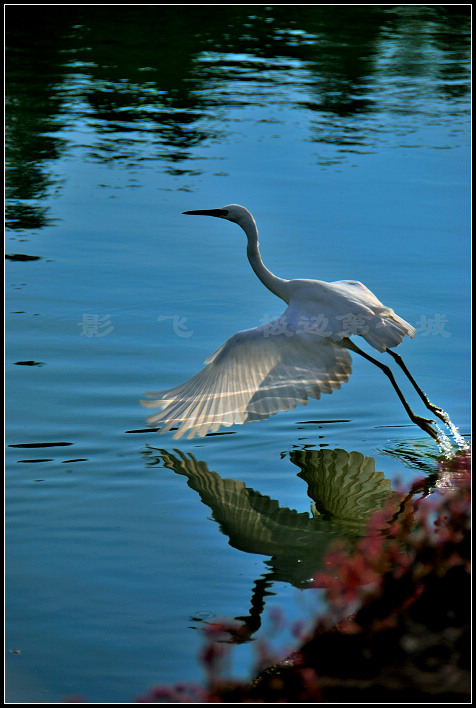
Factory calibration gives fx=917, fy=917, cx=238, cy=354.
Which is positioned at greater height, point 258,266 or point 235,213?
point 235,213

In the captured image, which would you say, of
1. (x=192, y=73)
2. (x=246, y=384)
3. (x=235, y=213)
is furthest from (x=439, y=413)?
(x=192, y=73)

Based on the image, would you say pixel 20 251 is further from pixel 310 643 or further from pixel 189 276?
pixel 310 643

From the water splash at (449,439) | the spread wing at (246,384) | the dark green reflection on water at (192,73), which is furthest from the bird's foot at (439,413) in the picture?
the dark green reflection on water at (192,73)

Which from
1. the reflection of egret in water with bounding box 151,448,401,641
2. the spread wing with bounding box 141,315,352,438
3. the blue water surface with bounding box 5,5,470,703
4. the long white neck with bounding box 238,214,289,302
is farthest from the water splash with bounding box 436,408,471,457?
the long white neck with bounding box 238,214,289,302

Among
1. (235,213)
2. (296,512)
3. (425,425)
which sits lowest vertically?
(296,512)

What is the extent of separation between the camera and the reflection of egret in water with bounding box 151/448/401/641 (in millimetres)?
4258

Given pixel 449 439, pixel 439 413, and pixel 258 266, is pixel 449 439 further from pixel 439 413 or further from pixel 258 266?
pixel 258 266

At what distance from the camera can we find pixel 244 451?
546 centimetres

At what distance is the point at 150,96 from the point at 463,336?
7.49 m

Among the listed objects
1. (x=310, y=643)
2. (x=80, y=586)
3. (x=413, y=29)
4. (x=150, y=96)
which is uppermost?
(x=413, y=29)

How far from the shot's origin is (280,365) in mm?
5266

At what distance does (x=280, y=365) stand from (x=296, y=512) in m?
0.89

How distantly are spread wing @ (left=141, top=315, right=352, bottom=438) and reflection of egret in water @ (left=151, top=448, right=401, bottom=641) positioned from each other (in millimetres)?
336

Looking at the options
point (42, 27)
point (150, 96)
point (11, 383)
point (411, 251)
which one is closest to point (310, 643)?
point (11, 383)
